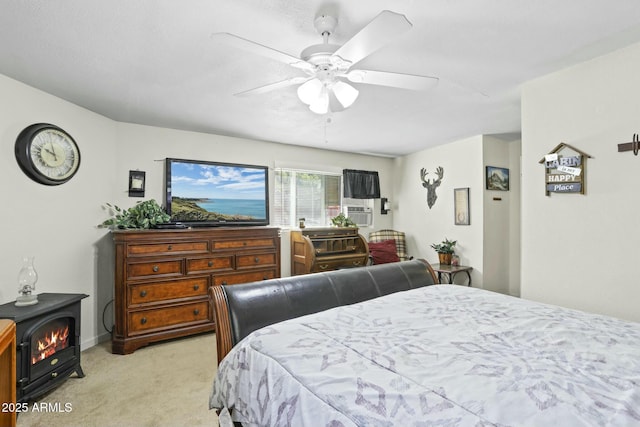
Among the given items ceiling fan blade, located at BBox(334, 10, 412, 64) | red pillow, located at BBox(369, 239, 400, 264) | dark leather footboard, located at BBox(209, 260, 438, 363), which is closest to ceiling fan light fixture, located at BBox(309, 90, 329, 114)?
ceiling fan blade, located at BBox(334, 10, 412, 64)

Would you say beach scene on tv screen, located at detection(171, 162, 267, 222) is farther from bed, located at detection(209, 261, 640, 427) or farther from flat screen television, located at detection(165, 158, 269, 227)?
bed, located at detection(209, 261, 640, 427)

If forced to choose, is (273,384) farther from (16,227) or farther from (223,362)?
(16,227)

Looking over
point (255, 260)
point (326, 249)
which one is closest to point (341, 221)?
point (326, 249)

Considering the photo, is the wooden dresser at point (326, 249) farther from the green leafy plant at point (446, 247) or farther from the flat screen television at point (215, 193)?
the green leafy plant at point (446, 247)

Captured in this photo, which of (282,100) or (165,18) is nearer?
(165,18)

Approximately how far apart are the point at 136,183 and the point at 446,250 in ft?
13.8

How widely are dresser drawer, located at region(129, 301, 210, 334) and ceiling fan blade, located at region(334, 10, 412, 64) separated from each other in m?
2.94

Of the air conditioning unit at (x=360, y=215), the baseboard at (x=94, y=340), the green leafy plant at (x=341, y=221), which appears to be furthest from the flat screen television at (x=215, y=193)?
the air conditioning unit at (x=360, y=215)

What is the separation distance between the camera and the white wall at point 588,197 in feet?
6.73

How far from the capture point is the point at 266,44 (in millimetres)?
1932

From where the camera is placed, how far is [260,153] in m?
4.40

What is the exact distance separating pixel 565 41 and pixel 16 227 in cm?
425

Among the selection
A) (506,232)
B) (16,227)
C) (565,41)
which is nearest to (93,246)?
(16,227)

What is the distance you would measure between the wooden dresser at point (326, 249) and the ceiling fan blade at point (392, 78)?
274 cm
